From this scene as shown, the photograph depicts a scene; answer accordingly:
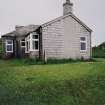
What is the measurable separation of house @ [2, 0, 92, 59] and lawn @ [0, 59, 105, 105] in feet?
41.4

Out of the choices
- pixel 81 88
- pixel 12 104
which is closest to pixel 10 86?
pixel 12 104

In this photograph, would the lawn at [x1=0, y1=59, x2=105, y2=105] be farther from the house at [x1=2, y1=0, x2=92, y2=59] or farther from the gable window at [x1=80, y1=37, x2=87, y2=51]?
the gable window at [x1=80, y1=37, x2=87, y2=51]

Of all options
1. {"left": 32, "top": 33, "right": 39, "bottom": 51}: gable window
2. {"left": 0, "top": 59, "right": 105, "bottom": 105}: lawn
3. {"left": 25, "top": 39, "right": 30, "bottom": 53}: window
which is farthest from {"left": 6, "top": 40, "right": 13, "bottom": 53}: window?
{"left": 0, "top": 59, "right": 105, "bottom": 105}: lawn

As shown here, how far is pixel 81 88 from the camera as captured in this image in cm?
1509

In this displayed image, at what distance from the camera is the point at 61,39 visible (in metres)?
32.4

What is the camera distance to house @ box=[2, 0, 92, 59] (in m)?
31.6

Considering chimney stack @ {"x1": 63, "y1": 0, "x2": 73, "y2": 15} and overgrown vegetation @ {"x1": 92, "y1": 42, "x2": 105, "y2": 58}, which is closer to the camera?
chimney stack @ {"x1": 63, "y1": 0, "x2": 73, "y2": 15}

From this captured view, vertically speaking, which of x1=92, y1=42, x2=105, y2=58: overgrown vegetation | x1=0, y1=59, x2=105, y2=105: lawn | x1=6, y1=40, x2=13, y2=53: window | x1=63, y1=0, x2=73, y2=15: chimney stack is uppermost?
x1=63, y1=0, x2=73, y2=15: chimney stack

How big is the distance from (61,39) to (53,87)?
691 inches

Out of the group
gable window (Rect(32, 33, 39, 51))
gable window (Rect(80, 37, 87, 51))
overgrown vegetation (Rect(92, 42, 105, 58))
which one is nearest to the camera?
gable window (Rect(32, 33, 39, 51))

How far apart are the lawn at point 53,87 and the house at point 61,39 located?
1262cm

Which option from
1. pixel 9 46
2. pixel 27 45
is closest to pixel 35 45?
pixel 27 45

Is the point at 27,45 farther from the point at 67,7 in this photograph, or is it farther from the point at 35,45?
the point at 67,7

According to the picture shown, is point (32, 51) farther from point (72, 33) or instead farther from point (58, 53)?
point (72, 33)
